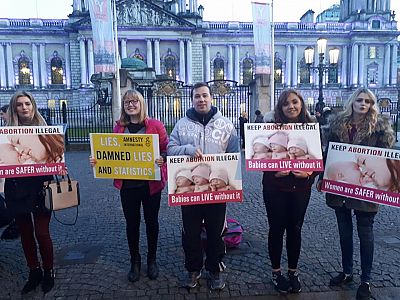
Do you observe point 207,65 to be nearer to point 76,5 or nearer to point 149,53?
point 149,53

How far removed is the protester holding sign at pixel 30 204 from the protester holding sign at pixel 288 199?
2338 millimetres

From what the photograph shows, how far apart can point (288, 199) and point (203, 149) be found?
3.27 feet

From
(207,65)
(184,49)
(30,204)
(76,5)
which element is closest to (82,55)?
(76,5)

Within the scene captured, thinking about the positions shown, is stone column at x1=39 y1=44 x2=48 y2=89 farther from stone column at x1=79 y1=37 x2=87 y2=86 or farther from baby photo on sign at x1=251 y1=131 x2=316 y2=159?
baby photo on sign at x1=251 y1=131 x2=316 y2=159

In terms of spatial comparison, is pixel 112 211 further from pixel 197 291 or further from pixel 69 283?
pixel 197 291

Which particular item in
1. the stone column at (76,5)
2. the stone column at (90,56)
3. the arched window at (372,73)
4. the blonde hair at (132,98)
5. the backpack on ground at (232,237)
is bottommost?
the backpack on ground at (232,237)

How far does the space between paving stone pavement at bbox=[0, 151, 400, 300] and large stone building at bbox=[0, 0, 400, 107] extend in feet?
152

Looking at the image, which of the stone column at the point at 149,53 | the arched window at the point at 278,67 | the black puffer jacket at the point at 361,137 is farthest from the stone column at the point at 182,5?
the black puffer jacket at the point at 361,137

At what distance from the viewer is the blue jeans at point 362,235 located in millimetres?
3604

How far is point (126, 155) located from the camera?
3896mm

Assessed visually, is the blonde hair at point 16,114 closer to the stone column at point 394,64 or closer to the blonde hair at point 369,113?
the blonde hair at point 369,113

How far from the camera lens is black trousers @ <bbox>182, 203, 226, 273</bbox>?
12.3 ft

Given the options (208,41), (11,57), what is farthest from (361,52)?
(11,57)

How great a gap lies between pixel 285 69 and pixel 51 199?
59704 mm
